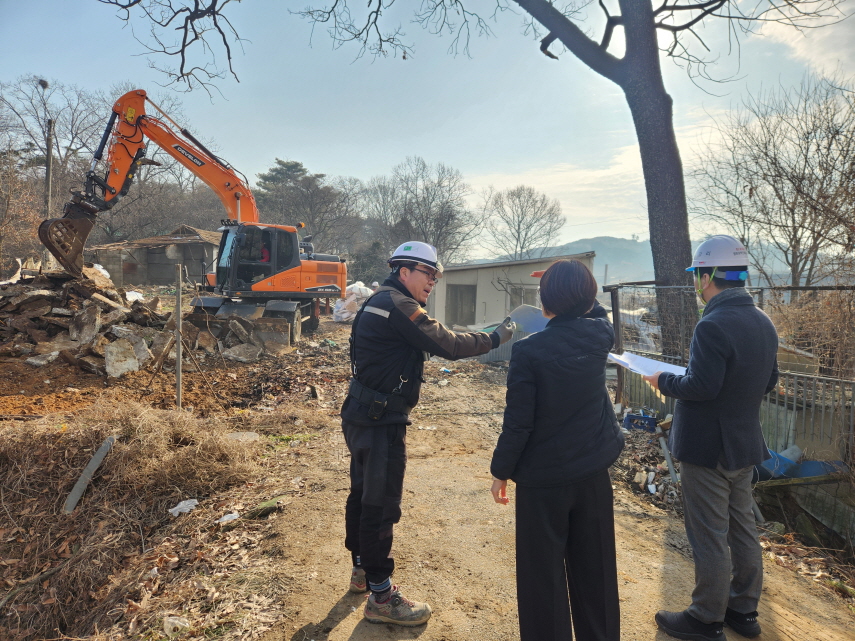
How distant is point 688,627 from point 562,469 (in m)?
1.34

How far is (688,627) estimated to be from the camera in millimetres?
2439

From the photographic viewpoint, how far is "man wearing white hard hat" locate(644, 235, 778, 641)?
7.43ft

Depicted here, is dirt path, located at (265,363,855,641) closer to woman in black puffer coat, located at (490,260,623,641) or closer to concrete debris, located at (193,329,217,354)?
woman in black puffer coat, located at (490,260,623,641)

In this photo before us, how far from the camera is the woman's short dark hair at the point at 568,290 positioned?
2.03 meters

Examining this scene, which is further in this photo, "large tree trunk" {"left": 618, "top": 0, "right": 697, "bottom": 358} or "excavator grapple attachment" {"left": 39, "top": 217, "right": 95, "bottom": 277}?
"excavator grapple attachment" {"left": 39, "top": 217, "right": 95, "bottom": 277}

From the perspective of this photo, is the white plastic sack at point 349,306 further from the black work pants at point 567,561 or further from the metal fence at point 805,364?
the black work pants at point 567,561

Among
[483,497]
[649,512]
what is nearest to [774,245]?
[649,512]

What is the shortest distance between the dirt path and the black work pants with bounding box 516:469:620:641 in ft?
2.10

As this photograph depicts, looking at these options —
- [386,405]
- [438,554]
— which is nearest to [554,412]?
[386,405]

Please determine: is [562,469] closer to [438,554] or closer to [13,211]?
[438,554]

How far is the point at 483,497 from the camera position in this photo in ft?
13.6

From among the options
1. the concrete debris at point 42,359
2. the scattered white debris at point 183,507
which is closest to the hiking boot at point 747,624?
the scattered white debris at point 183,507

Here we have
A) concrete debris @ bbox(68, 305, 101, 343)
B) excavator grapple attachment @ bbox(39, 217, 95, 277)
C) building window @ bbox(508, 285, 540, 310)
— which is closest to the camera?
excavator grapple attachment @ bbox(39, 217, 95, 277)

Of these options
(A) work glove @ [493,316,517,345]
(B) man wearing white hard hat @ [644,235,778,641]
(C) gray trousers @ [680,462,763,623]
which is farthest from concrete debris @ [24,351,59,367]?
(C) gray trousers @ [680,462,763,623]
